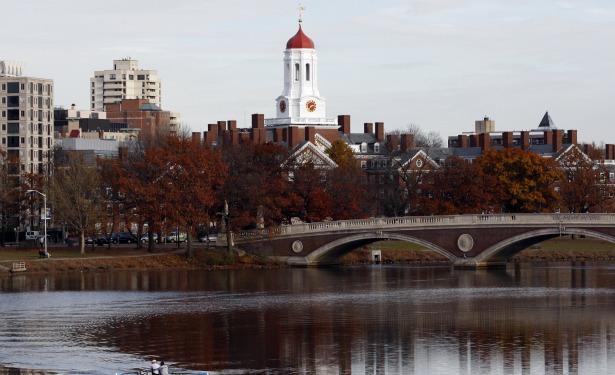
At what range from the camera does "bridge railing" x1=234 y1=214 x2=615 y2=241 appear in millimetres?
110188

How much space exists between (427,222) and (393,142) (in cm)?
5155

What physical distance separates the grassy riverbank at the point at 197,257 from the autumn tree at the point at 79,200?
265 centimetres

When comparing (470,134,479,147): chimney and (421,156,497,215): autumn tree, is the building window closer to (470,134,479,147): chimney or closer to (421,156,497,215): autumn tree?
(421,156,497,215): autumn tree

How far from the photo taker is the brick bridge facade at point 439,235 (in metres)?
110

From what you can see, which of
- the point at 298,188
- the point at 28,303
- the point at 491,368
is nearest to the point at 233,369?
the point at 491,368

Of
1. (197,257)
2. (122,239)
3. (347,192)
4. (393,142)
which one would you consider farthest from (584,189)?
(197,257)

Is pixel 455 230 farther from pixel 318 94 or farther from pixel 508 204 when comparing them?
pixel 318 94

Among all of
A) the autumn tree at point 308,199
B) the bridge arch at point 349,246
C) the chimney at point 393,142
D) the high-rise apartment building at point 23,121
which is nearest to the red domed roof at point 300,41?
the chimney at point 393,142

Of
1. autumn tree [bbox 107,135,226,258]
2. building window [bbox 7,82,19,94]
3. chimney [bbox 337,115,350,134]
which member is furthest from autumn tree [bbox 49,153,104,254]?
chimney [bbox 337,115,350,134]

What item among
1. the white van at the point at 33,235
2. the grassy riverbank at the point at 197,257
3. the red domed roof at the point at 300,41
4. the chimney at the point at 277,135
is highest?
the red domed roof at the point at 300,41

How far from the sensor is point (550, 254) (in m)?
134

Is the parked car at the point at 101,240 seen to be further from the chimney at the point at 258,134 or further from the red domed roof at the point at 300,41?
the red domed roof at the point at 300,41

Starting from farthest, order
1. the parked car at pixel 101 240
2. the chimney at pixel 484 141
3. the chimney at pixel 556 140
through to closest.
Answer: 1. the chimney at pixel 556 140
2. the chimney at pixel 484 141
3. the parked car at pixel 101 240

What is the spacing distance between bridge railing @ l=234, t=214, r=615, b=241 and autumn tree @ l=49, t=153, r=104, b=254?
1202 cm
